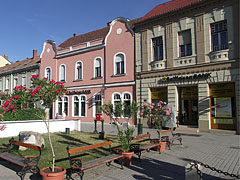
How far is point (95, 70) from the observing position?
879 inches

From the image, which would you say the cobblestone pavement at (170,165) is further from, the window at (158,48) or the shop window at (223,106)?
the window at (158,48)

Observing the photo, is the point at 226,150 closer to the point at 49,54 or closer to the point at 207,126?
the point at 207,126

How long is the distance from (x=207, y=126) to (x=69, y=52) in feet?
57.1

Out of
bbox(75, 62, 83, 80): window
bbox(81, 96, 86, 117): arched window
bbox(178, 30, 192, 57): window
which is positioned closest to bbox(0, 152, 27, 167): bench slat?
bbox(178, 30, 192, 57): window

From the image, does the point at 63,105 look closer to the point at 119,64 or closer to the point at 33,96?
the point at 119,64

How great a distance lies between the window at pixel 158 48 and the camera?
17.5m

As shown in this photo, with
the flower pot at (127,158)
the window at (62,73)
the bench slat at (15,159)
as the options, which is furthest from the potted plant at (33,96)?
the window at (62,73)

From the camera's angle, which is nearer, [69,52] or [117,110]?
[117,110]

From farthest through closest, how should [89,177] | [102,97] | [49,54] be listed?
[49,54] → [102,97] → [89,177]

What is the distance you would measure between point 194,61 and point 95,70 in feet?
35.5

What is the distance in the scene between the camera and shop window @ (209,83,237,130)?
13.9 metres

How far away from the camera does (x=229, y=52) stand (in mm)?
13836

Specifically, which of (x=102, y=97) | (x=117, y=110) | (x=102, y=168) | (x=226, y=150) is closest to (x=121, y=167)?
(x=102, y=168)

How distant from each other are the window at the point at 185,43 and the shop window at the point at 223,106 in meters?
3.27
